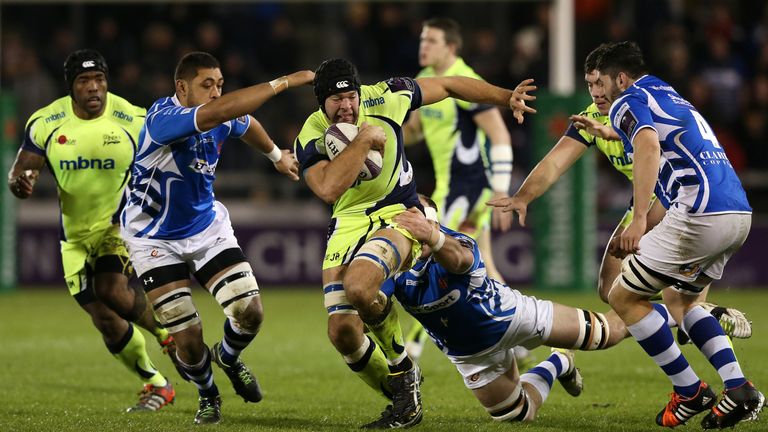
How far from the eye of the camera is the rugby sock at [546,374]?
7.37 m

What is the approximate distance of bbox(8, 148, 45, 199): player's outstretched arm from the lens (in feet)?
27.1

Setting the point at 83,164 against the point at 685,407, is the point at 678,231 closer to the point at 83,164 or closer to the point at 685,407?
the point at 685,407

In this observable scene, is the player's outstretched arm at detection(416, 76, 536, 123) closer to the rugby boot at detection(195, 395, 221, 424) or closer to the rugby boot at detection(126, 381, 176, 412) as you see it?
the rugby boot at detection(195, 395, 221, 424)

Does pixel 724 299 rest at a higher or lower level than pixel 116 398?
lower

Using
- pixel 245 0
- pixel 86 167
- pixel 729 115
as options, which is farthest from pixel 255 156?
pixel 86 167

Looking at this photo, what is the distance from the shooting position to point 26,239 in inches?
683

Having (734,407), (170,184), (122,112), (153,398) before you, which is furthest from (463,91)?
(153,398)

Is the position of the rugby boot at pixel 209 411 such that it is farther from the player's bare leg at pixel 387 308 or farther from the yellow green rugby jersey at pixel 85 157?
the yellow green rugby jersey at pixel 85 157

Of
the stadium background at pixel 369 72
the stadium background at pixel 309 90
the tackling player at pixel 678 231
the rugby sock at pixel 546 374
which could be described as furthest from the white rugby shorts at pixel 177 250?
the stadium background at pixel 369 72

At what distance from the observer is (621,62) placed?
6.86 metres

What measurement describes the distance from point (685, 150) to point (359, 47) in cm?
1190

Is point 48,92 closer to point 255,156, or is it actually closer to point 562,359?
point 255,156

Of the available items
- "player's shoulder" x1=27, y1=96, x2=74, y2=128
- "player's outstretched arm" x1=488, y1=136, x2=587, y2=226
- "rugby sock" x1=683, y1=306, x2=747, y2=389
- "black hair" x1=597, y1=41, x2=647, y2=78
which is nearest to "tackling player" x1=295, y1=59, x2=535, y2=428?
"player's outstretched arm" x1=488, y1=136, x2=587, y2=226

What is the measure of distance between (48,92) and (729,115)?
389 inches
